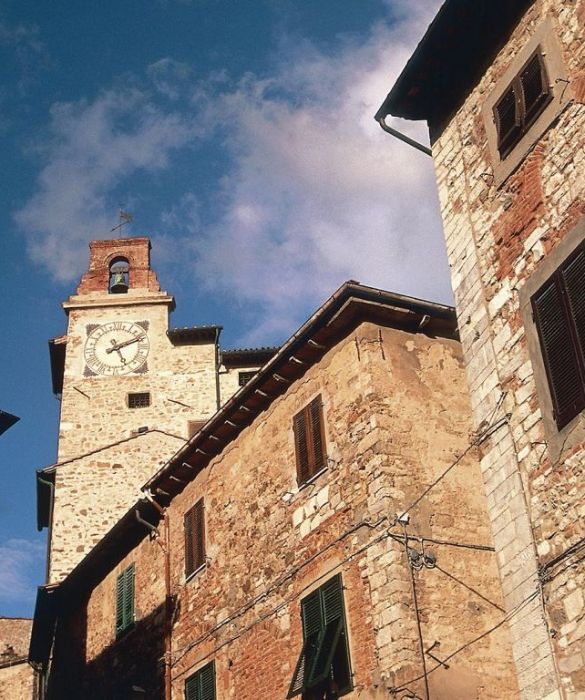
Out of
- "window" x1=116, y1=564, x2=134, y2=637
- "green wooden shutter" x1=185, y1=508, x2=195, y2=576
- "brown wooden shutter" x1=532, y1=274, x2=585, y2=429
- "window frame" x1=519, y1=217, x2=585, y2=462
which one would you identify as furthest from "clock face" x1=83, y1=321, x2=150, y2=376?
"brown wooden shutter" x1=532, y1=274, x2=585, y2=429

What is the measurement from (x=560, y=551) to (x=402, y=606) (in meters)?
3.64

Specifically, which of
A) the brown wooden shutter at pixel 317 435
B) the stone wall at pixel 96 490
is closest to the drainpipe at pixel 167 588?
the brown wooden shutter at pixel 317 435

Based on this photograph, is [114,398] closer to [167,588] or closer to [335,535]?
[167,588]

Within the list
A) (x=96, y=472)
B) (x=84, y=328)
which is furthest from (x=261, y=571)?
(x=84, y=328)

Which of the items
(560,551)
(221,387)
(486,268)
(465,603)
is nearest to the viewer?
(560,551)

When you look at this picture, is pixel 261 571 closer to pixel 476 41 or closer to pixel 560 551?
pixel 560 551

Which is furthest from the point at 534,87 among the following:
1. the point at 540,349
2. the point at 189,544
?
the point at 189,544

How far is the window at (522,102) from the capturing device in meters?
10.0

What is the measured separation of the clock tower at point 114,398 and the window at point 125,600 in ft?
24.4

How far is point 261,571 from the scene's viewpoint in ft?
47.9

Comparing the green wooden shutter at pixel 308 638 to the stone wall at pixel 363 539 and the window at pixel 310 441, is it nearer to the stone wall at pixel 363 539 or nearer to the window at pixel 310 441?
the stone wall at pixel 363 539

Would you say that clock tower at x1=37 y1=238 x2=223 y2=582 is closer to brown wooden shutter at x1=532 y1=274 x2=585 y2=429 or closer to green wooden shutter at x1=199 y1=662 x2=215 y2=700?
green wooden shutter at x1=199 y1=662 x2=215 y2=700

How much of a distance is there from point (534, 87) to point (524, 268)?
192 cm

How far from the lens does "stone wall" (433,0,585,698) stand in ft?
27.2
